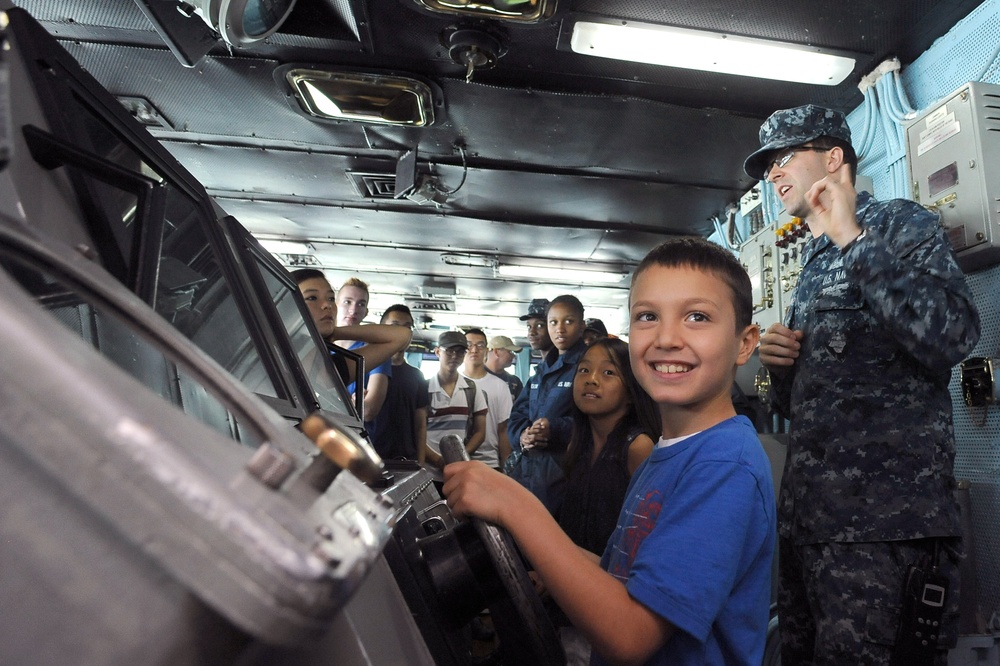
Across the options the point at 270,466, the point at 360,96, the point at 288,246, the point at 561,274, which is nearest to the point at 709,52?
the point at 360,96

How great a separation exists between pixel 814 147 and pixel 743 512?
166cm

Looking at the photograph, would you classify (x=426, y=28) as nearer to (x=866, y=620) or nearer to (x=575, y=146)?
(x=575, y=146)

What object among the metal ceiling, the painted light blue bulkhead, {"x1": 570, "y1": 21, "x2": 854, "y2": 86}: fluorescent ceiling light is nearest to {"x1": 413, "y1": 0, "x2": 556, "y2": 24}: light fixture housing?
the metal ceiling

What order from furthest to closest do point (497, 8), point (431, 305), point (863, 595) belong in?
1. point (431, 305)
2. point (497, 8)
3. point (863, 595)

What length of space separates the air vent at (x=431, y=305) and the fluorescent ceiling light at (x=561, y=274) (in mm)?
1711

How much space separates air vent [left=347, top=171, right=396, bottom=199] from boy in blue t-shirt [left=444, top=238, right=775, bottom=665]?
135 inches

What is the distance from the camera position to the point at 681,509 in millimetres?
886

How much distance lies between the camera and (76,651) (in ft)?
1.03

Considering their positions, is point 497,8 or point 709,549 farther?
point 497,8

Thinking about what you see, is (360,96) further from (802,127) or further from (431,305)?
(431,305)

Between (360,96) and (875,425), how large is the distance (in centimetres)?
294

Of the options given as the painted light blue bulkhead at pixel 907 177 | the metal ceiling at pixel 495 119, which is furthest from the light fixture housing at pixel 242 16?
the painted light blue bulkhead at pixel 907 177

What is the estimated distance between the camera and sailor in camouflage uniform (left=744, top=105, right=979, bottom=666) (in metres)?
1.60

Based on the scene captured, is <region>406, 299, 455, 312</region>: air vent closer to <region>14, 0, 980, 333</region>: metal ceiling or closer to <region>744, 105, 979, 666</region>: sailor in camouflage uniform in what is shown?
<region>14, 0, 980, 333</region>: metal ceiling
